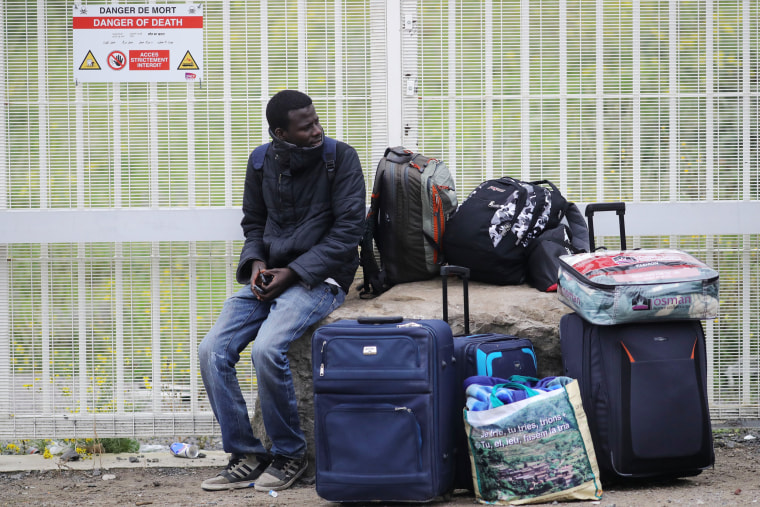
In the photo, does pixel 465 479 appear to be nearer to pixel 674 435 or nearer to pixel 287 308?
pixel 674 435

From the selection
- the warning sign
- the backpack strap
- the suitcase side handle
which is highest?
the warning sign

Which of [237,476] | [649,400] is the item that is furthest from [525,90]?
[237,476]

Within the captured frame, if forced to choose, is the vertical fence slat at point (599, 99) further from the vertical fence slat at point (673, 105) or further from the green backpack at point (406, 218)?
the green backpack at point (406, 218)

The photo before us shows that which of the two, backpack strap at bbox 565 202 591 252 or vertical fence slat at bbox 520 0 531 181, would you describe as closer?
backpack strap at bbox 565 202 591 252

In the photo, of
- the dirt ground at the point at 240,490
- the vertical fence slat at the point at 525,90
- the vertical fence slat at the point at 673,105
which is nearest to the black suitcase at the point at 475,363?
the dirt ground at the point at 240,490

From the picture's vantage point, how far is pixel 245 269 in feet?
12.6

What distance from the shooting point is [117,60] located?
435 centimetres

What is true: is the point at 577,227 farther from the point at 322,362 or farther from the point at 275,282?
the point at 322,362

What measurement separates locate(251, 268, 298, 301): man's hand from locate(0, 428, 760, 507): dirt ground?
0.87 metres

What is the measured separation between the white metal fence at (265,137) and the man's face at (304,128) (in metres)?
0.69

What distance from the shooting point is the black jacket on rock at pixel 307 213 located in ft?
12.0

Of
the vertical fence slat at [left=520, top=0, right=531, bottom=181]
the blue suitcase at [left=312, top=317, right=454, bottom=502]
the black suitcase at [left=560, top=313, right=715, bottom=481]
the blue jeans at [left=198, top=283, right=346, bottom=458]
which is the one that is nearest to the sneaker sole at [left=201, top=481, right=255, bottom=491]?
the blue jeans at [left=198, top=283, right=346, bottom=458]

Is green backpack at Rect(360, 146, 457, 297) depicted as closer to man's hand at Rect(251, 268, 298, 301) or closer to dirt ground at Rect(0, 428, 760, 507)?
man's hand at Rect(251, 268, 298, 301)

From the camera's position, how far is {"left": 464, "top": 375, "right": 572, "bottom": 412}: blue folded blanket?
9.79 ft
